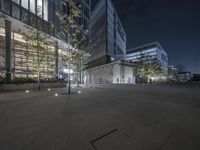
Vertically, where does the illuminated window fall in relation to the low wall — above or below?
above

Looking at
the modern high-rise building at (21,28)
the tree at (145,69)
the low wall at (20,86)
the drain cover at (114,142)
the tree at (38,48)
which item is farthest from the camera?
the tree at (145,69)

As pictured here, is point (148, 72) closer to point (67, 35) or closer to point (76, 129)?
point (67, 35)

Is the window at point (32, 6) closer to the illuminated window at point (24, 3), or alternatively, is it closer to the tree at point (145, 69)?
the illuminated window at point (24, 3)

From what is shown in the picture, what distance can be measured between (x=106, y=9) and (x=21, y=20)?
4004cm

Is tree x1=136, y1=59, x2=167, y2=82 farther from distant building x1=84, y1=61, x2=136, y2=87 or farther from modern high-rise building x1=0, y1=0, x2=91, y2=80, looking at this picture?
modern high-rise building x1=0, y1=0, x2=91, y2=80

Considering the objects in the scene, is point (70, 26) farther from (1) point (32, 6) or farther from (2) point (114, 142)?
(1) point (32, 6)

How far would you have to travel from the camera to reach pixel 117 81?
146ft

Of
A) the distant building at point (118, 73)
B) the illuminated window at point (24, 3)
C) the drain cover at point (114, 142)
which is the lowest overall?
the drain cover at point (114, 142)

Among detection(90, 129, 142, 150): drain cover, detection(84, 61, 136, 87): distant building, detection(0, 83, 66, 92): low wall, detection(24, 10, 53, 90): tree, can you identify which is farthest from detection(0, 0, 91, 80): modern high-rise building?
detection(84, 61, 136, 87): distant building

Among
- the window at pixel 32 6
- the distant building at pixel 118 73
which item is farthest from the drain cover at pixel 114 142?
the distant building at pixel 118 73

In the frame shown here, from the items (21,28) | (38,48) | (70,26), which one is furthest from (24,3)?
(70,26)

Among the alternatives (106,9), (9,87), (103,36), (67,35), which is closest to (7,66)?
(9,87)

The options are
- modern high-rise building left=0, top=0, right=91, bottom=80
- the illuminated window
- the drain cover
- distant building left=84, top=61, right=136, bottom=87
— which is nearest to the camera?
the drain cover

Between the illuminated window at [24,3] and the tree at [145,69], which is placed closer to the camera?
the illuminated window at [24,3]
